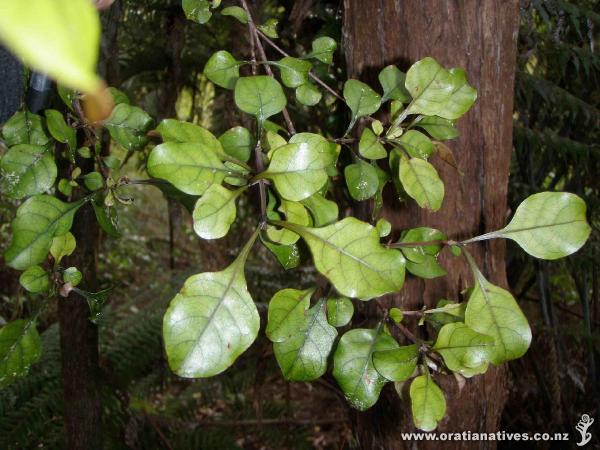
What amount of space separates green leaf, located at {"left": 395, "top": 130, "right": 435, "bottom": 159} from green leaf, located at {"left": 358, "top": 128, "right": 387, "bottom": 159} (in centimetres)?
3

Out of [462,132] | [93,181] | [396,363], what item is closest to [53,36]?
[396,363]

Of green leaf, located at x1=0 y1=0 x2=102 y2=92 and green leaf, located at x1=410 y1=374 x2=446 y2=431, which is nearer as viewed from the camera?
green leaf, located at x1=0 y1=0 x2=102 y2=92

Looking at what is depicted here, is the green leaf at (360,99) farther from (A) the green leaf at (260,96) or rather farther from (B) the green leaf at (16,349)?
(B) the green leaf at (16,349)

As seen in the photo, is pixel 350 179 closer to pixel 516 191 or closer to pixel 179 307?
pixel 179 307

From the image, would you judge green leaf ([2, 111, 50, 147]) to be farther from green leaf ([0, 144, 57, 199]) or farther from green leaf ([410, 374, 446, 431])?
green leaf ([410, 374, 446, 431])

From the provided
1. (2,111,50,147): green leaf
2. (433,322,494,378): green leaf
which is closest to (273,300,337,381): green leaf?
(433,322,494,378): green leaf

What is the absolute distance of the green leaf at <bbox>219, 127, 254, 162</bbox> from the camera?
54 cm

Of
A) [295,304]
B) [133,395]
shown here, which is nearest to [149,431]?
[133,395]

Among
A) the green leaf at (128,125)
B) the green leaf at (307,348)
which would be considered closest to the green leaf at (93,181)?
the green leaf at (128,125)

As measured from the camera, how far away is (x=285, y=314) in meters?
0.48

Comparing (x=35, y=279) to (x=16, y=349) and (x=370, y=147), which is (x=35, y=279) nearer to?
Result: (x=16, y=349)

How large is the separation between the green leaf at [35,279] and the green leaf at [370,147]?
1.11 ft

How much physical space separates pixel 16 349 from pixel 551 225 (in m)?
0.50

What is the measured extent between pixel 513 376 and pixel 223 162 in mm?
1987
